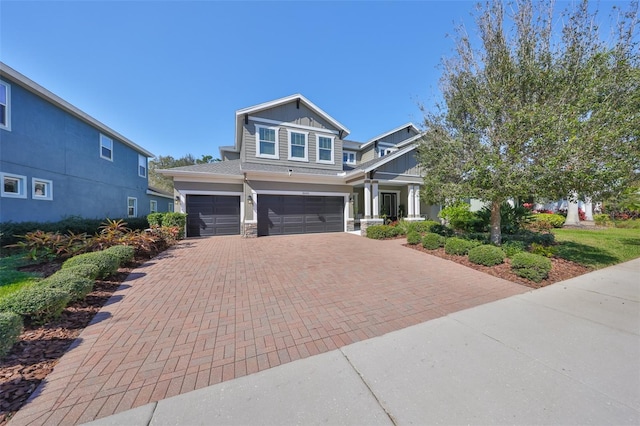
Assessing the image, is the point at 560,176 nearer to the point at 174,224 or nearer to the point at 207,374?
the point at 207,374

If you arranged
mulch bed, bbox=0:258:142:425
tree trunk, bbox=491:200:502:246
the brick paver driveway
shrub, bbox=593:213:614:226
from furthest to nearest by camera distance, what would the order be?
shrub, bbox=593:213:614:226 < tree trunk, bbox=491:200:502:246 < the brick paver driveway < mulch bed, bbox=0:258:142:425

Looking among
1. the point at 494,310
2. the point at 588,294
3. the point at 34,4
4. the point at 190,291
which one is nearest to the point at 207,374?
the point at 190,291

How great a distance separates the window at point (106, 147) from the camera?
1320 cm

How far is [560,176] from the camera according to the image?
5.86 m

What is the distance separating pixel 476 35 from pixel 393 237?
26.9ft

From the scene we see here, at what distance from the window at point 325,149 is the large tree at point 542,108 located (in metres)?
7.66

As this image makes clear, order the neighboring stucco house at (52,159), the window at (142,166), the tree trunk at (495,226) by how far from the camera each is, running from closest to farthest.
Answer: the tree trunk at (495,226)
the neighboring stucco house at (52,159)
the window at (142,166)

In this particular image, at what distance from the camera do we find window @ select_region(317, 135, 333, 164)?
1418 cm

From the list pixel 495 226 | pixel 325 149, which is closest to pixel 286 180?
pixel 325 149

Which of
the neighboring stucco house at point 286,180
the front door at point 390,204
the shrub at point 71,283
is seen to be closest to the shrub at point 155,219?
the neighboring stucco house at point 286,180

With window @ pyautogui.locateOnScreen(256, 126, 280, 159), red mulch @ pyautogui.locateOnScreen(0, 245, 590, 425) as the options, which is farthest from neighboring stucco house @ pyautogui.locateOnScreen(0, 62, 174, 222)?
window @ pyautogui.locateOnScreen(256, 126, 280, 159)

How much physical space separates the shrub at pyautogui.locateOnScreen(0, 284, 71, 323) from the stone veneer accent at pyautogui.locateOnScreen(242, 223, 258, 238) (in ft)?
26.8

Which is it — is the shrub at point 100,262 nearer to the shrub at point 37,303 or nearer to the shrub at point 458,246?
the shrub at point 37,303

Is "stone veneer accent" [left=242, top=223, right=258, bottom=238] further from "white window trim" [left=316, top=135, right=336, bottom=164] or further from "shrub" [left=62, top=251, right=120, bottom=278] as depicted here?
"shrub" [left=62, top=251, right=120, bottom=278]
